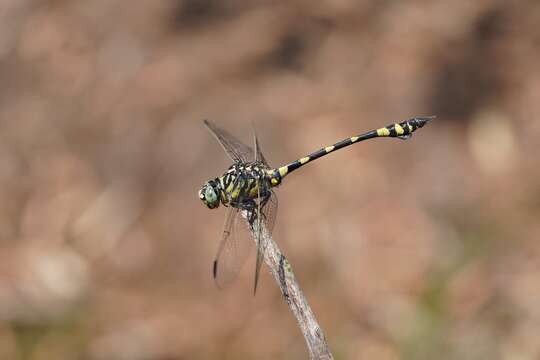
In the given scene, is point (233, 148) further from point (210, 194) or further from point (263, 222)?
point (263, 222)

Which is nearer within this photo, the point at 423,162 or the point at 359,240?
the point at 359,240

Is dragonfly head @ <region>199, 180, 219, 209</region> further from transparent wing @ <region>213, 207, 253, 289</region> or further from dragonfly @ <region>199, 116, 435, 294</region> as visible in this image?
transparent wing @ <region>213, 207, 253, 289</region>

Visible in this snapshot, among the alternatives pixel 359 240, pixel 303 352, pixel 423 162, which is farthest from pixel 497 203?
pixel 303 352

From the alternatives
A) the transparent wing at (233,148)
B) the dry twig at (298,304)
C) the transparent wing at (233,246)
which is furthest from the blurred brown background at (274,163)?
the dry twig at (298,304)

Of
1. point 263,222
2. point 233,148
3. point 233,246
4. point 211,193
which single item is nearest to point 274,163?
point 233,148

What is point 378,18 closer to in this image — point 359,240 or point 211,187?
→ point 359,240
